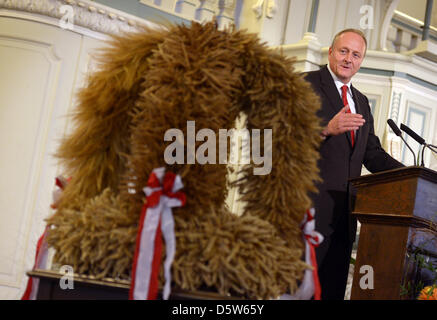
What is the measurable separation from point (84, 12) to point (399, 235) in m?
2.23

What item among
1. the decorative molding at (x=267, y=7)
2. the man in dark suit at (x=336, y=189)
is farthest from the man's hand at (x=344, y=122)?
the decorative molding at (x=267, y=7)

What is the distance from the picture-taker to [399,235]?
1.74 m

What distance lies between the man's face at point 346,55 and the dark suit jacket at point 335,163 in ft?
0.20

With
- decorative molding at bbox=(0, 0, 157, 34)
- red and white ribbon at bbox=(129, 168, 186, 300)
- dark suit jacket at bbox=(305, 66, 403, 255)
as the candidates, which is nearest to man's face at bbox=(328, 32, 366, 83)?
dark suit jacket at bbox=(305, 66, 403, 255)

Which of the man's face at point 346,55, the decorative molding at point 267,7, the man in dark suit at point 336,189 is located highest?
the decorative molding at point 267,7

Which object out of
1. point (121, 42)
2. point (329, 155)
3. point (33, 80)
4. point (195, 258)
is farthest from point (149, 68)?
point (33, 80)

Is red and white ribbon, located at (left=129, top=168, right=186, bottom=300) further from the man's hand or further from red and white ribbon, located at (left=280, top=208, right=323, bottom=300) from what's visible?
the man's hand

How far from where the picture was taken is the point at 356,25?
456 cm

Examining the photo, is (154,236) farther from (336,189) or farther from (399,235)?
(336,189)

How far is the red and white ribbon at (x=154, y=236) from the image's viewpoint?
919 millimetres

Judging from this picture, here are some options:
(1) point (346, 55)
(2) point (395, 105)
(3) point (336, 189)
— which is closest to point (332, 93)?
(1) point (346, 55)

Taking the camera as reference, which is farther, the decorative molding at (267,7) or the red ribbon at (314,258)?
the decorative molding at (267,7)

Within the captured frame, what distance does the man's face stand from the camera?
221 centimetres

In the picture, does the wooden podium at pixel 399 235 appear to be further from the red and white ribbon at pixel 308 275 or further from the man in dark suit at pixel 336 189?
the red and white ribbon at pixel 308 275
